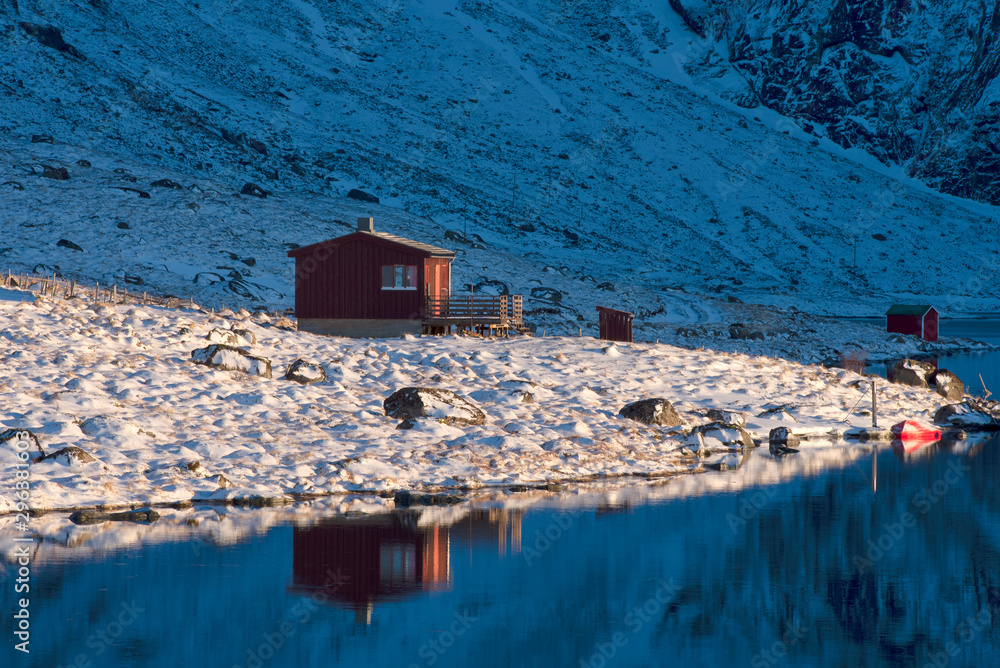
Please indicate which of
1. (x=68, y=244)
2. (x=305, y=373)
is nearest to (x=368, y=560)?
(x=305, y=373)

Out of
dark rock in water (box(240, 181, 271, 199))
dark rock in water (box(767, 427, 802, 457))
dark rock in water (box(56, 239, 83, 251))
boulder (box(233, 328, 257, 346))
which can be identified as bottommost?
dark rock in water (box(767, 427, 802, 457))

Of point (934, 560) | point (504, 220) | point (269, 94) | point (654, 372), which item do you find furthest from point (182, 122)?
point (934, 560)

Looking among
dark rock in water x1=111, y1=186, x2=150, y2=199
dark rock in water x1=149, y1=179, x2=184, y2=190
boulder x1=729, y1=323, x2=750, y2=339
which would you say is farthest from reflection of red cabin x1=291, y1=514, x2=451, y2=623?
dark rock in water x1=149, y1=179, x2=184, y2=190

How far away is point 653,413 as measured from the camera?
29562 mm

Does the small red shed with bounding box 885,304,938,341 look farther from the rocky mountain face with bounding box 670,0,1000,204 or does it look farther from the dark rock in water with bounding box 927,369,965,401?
the rocky mountain face with bounding box 670,0,1000,204

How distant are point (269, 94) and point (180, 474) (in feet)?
352

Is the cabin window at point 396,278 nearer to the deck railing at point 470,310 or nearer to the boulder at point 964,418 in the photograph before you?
the deck railing at point 470,310

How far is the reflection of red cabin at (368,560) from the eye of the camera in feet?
53.6

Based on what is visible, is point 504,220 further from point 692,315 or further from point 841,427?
point 841,427

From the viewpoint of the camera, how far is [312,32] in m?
145

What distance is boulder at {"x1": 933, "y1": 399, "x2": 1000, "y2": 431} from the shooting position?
3484 cm

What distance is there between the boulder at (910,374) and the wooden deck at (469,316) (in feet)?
47.8

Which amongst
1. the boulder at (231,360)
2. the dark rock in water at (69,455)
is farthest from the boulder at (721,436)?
the dark rock in water at (69,455)

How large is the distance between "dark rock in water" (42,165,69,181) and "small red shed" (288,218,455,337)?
128 feet
